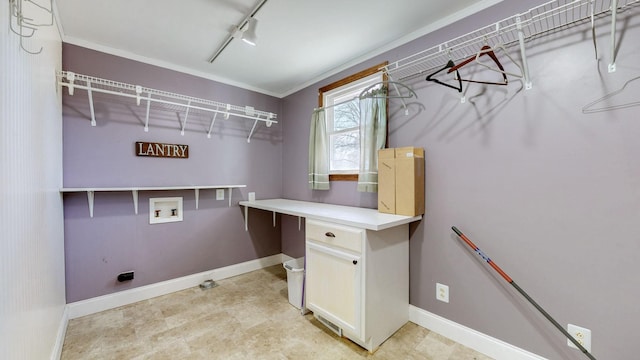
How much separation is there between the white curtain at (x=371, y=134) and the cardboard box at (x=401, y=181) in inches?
7.5

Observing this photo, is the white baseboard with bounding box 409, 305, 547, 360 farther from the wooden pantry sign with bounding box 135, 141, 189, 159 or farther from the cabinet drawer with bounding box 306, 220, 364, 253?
the wooden pantry sign with bounding box 135, 141, 189, 159

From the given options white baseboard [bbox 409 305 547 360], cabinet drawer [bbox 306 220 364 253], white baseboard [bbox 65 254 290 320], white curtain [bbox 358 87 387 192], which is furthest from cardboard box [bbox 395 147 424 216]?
white baseboard [bbox 65 254 290 320]

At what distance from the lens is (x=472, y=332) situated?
172 centimetres

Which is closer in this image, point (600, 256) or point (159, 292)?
point (600, 256)

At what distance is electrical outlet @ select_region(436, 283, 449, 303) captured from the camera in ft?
6.09

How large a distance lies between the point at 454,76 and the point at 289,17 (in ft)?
4.20

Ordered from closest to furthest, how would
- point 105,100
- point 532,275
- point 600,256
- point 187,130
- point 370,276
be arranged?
point 600,256 < point 532,275 < point 370,276 < point 105,100 < point 187,130

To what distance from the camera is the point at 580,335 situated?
4.44ft

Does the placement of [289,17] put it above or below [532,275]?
above

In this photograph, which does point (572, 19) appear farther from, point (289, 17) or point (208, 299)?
point (208, 299)

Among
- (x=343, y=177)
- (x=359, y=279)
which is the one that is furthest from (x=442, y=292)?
(x=343, y=177)

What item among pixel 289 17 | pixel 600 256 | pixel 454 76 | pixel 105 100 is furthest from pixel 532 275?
pixel 105 100

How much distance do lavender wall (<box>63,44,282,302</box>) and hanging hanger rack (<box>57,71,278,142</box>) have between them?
0.08 metres

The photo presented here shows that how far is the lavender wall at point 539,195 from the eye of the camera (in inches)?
49.3
